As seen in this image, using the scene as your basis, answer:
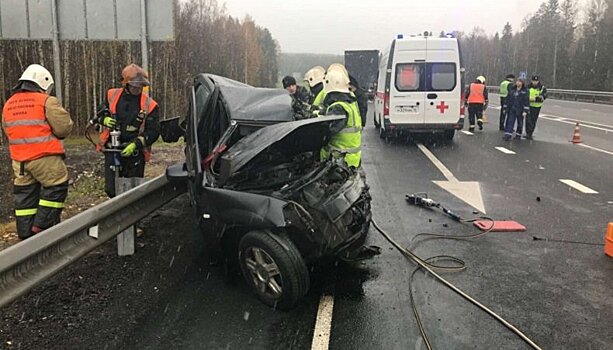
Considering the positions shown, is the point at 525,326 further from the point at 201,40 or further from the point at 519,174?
the point at 201,40

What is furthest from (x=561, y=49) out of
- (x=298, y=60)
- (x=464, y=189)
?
(x=298, y=60)

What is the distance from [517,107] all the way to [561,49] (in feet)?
184

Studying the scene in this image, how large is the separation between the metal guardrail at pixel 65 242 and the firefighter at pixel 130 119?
3.30 feet

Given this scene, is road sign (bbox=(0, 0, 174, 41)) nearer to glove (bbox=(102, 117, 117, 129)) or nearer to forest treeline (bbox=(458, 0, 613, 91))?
glove (bbox=(102, 117, 117, 129))

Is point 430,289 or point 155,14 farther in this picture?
point 155,14

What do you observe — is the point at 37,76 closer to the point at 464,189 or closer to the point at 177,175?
the point at 177,175

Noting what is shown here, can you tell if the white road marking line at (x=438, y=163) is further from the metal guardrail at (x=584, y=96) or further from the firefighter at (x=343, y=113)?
the metal guardrail at (x=584, y=96)

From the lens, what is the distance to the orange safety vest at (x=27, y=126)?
16.5 ft

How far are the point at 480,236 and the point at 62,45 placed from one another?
18239 mm

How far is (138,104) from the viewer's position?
6.14 metres

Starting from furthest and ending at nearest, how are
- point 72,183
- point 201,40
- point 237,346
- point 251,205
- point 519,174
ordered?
point 201,40, point 519,174, point 72,183, point 251,205, point 237,346

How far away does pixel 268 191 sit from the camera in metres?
4.43

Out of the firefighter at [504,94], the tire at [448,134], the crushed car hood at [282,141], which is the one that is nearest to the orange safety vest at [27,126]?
the crushed car hood at [282,141]

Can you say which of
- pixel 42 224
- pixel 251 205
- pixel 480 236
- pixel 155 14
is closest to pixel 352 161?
pixel 480 236
